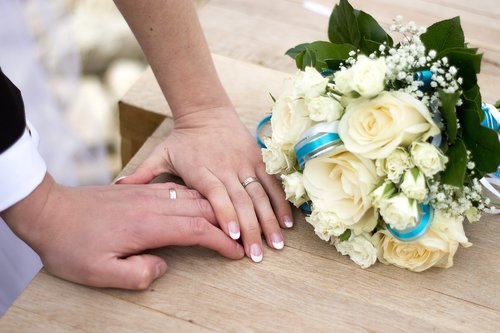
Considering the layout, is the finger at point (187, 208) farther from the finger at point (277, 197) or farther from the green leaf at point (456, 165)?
the green leaf at point (456, 165)

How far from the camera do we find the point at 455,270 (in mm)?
917

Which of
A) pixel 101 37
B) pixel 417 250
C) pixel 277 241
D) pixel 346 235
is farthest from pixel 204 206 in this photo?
pixel 101 37

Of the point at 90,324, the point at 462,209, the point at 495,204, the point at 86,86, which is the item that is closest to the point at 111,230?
the point at 90,324

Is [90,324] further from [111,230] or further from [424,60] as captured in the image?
[424,60]

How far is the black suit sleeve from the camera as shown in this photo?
787mm

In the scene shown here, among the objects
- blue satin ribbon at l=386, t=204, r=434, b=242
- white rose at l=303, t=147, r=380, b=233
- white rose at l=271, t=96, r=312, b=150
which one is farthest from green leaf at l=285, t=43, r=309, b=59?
blue satin ribbon at l=386, t=204, r=434, b=242

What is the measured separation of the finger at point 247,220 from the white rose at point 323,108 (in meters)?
0.20

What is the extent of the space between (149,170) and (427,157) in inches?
19.0

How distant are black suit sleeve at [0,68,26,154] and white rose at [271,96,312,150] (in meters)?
0.37

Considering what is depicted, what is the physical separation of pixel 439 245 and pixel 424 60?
0.87 ft

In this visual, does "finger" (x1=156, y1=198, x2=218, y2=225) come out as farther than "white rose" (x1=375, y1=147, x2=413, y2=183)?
Yes

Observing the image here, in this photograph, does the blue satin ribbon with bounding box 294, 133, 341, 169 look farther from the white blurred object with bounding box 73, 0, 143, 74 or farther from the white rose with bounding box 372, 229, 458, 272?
the white blurred object with bounding box 73, 0, 143, 74

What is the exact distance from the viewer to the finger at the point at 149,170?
1011mm

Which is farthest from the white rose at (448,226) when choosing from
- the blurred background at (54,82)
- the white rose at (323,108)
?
the blurred background at (54,82)
